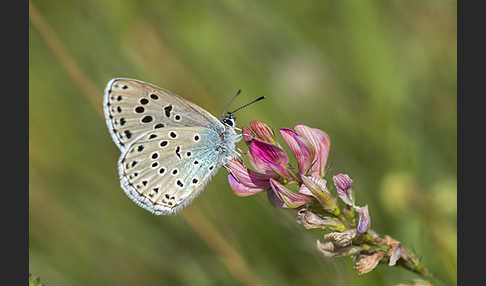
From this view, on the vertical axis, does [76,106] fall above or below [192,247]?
above

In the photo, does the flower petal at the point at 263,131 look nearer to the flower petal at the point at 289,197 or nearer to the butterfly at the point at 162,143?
the flower petal at the point at 289,197

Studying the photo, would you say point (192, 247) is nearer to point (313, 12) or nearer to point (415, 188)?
point (415, 188)

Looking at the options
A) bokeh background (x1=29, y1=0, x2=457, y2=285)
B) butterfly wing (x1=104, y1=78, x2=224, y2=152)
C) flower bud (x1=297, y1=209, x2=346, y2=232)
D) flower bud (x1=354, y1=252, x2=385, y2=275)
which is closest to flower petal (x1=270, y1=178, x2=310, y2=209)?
flower bud (x1=297, y1=209, x2=346, y2=232)

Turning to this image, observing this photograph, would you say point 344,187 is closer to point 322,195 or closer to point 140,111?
point 322,195

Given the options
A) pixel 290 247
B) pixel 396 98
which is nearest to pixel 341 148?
pixel 396 98

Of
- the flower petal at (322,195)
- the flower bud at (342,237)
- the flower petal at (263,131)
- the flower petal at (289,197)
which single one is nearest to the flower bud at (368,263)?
the flower bud at (342,237)

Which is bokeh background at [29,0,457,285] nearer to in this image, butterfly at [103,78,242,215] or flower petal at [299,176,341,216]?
butterfly at [103,78,242,215]
